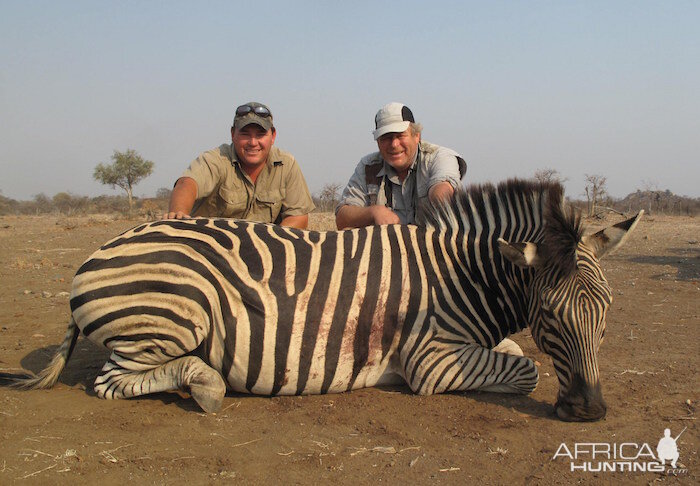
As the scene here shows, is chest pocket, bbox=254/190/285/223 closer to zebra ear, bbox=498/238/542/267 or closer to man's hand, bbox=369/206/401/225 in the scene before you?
man's hand, bbox=369/206/401/225

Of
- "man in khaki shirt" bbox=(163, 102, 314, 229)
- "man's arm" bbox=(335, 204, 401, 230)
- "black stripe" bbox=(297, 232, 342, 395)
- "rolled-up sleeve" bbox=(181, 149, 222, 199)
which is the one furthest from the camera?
"man in khaki shirt" bbox=(163, 102, 314, 229)

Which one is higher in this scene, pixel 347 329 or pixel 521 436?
pixel 347 329

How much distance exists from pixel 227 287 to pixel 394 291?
3.69 ft

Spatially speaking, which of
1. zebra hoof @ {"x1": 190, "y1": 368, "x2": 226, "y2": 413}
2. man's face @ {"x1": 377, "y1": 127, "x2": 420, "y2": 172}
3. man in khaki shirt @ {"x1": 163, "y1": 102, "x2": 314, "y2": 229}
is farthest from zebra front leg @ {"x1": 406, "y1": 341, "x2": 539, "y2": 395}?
man in khaki shirt @ {"x1": 163, "y1": 102, "x2": 314, "y2": 229}

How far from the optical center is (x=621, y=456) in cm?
284

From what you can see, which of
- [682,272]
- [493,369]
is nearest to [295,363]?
[493,369]

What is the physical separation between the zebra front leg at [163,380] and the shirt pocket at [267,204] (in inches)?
114

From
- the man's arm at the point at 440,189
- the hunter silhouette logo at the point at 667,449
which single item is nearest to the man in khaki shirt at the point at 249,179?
the man's arm at the point at 440,189

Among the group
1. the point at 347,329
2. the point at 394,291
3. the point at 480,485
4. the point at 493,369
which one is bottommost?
the point at 480,485

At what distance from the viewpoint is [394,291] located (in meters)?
3.82

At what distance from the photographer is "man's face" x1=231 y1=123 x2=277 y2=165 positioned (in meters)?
5.84

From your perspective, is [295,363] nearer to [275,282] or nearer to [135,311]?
[275,282]

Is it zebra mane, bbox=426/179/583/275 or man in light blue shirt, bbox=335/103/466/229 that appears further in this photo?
man in light blue shirt, bbox=335/103/466/229

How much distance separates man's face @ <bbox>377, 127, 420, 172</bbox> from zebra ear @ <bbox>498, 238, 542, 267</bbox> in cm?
228
